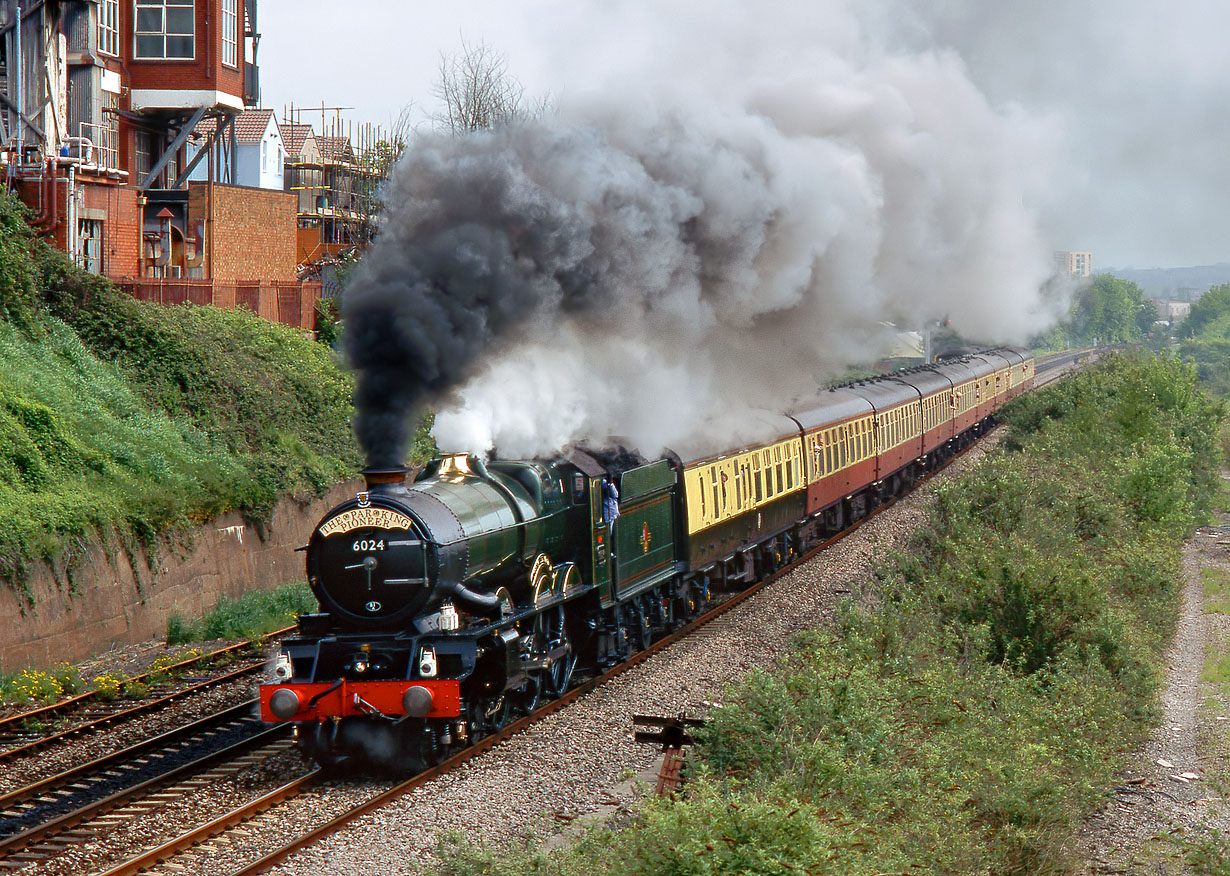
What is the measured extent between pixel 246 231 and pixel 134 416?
11.9 meters

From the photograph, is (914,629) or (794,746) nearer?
(794,746)

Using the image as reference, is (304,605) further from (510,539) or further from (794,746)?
(794,746)

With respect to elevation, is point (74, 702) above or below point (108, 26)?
below

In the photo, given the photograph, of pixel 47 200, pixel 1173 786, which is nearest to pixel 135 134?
pixel 47 200

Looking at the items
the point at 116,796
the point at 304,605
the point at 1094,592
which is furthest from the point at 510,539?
the point at 304,605

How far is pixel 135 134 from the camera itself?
101ft

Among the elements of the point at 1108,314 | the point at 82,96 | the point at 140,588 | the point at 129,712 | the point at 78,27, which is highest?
the point at 78,27

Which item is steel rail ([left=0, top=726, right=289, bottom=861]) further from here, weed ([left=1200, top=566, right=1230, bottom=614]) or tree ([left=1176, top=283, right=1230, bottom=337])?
tree ([left=1176, top=283, right=1230, bottom=337])

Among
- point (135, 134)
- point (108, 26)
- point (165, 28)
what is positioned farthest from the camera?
point (135, 134)

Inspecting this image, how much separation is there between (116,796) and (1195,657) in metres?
13.5

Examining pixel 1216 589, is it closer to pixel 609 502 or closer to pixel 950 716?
pixel 609 502

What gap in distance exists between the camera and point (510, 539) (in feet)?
39.7

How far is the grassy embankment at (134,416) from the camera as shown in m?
16.9

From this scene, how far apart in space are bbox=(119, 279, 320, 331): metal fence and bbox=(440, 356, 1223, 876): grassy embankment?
1499cm
